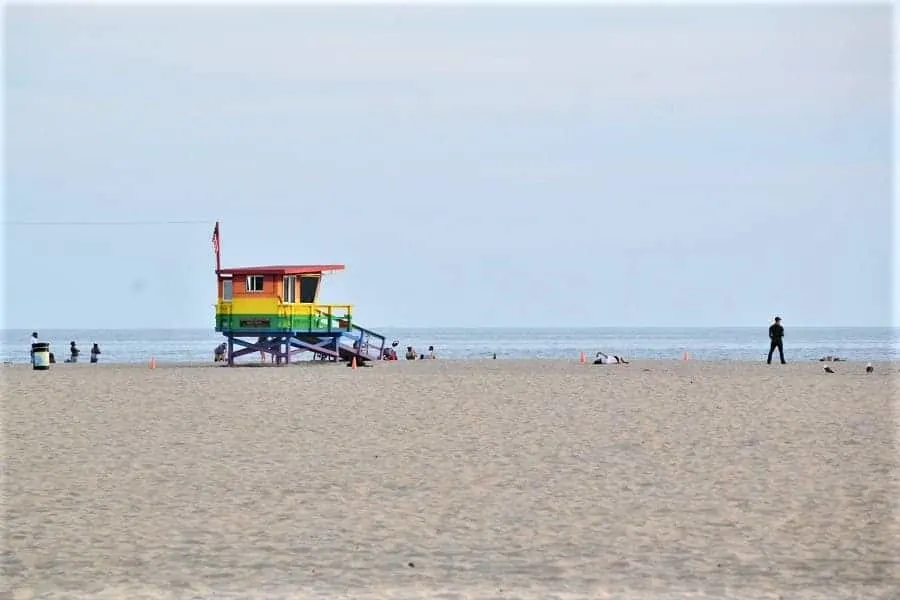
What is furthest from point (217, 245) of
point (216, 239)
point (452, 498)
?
point (452, 498)

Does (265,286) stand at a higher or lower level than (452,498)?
higher

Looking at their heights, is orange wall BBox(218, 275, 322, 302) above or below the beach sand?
above

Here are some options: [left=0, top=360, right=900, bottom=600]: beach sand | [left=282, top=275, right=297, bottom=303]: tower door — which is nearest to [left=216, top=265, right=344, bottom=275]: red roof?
[left=282, top=275, right=297, bottom=303]: tower door

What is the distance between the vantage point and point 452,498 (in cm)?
1416

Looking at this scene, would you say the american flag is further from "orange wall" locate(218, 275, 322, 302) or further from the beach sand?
the beach sand

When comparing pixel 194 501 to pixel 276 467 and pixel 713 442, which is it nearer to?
pixel 276 467

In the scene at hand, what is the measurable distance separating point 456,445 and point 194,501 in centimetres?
543

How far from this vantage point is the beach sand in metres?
10.5

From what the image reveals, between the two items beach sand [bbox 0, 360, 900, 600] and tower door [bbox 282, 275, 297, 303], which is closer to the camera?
beach sand [bbox 0, 360, 900, 600]

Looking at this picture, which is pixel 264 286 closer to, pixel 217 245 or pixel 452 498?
pixel 217 245

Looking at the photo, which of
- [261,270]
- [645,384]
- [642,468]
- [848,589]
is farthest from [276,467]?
[261,270]

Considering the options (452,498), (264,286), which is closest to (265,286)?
(264,286)

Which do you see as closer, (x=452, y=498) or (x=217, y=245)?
(x=452, y=498)

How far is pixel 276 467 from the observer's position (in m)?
16.7
